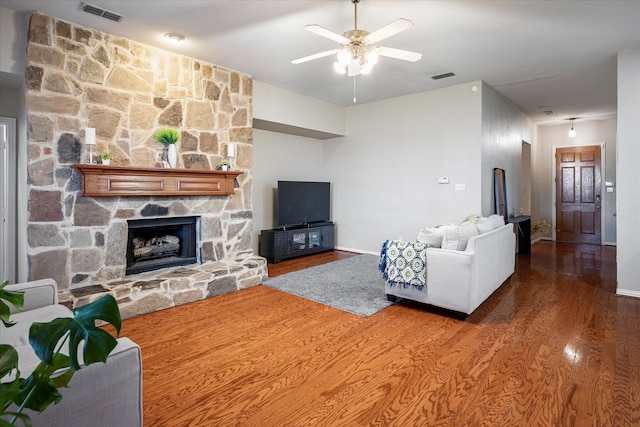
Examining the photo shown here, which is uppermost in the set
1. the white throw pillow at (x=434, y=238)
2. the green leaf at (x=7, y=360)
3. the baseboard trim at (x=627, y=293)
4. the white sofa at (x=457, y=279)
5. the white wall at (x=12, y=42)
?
the white wall at (x=12, y=42)

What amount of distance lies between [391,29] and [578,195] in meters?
7.39

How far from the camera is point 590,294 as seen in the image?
396 centimetres

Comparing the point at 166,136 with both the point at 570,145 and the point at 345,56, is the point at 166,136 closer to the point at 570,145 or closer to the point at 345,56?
the point at 345,56

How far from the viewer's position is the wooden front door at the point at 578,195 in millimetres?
7512

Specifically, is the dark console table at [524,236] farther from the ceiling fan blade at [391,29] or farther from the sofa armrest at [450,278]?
the ceiling fan blade at [391,29]

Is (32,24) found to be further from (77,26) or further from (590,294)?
(590,294)

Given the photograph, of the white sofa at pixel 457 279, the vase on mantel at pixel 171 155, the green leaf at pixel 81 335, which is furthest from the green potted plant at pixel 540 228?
the green leaf at pixel 81 335

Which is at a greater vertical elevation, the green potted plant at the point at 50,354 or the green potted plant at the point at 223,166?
the green potted plant at the point at 223,166

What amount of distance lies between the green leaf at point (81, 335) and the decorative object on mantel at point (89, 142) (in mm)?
3198

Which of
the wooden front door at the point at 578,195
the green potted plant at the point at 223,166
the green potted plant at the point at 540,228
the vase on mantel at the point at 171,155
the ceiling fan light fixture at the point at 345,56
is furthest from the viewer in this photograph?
the wooden front door at the point at 578,195

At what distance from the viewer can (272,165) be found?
6.20 m

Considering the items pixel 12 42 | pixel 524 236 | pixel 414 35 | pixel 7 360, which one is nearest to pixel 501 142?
pixel 524 236

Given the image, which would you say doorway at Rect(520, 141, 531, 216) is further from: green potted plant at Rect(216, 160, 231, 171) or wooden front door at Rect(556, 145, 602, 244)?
green potted plant at Rect(216, 160, 231, 171)

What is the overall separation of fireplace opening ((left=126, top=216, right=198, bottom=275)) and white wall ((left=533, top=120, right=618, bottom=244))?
7603 mm
